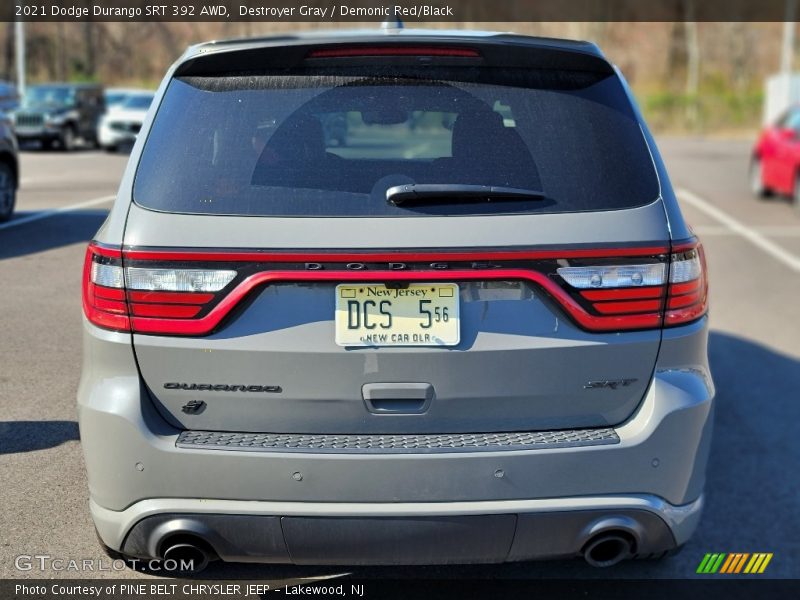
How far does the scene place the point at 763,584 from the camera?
3.90 metres

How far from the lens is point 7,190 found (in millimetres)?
8750

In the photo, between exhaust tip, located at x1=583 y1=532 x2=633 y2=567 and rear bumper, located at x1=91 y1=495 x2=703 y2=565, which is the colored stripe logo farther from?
rear bumper, located at x1=91 y1=495 x2=703 y2=565

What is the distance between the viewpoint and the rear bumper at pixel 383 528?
2877 mm

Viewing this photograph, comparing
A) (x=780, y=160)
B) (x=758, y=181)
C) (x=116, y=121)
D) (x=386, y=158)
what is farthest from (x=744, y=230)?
(x=116, y=121)

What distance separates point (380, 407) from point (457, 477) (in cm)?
30

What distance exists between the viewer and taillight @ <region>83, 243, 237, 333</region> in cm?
288

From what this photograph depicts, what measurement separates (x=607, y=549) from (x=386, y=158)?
1.38m

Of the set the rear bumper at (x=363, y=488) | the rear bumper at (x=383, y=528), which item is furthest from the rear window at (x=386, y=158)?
the rear bumper at (x=383, y=528)

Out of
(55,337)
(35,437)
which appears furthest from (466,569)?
(55,337)

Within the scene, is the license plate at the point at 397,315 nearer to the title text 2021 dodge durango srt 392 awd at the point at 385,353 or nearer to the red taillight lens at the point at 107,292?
the title text 2021 dodge durango srt 392 awd at the point at 385,353

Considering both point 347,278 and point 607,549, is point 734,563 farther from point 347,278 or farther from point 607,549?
point 347,278

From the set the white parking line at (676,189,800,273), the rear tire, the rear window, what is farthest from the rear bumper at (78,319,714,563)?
the rear tire

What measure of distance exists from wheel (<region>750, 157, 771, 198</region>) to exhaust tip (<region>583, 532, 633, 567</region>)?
49.8 feet

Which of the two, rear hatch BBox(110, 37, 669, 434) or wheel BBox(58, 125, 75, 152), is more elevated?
rear hatch BBox(110, 37, 669, 434)
